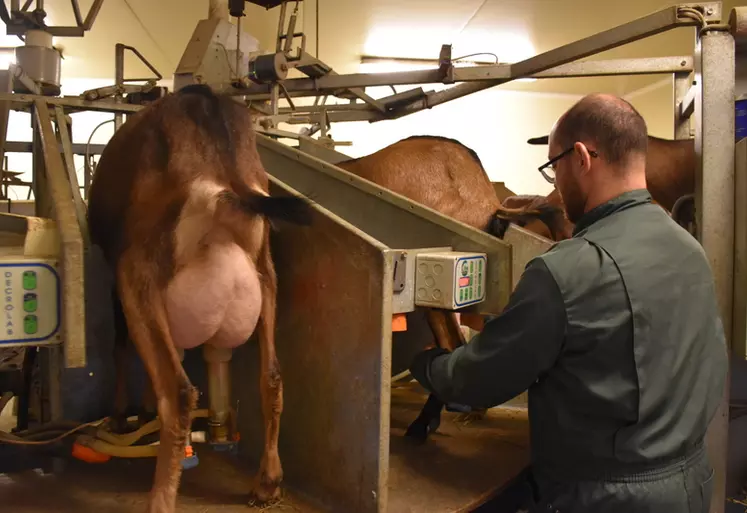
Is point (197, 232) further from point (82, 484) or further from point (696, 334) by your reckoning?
point (696, 334)

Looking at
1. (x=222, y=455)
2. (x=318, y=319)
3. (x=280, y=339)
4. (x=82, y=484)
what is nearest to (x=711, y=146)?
(x=318, y=319)

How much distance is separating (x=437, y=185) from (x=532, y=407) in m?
1.18

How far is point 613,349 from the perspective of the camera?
4.28 ft

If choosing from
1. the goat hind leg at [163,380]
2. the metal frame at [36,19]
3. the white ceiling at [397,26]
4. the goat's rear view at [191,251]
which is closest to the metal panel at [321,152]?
the metal frame at [36,19]

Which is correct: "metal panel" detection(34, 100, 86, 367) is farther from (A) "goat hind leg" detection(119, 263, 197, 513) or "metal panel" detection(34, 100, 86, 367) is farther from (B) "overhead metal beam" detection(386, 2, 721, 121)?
(B) "overhead metal beam" detection(386, 2, 721, 121)

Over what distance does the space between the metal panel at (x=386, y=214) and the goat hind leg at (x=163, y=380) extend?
0.83 meters

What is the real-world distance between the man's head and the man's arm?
0.26 metres

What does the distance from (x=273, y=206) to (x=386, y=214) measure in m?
0.71

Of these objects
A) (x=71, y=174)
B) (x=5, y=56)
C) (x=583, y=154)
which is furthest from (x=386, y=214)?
(x=5, y=56)

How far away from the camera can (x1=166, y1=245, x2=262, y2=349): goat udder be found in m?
1.56

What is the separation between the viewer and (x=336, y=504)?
165 cm

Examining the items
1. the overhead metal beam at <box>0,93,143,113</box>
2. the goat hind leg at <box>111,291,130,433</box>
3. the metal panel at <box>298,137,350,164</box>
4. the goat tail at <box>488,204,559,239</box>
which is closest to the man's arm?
the goat tail at <box>488,204,559,239</box>

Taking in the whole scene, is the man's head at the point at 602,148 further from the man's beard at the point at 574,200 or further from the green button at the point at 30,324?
the green button at the point at 30,324

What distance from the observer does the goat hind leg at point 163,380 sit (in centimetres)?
156
